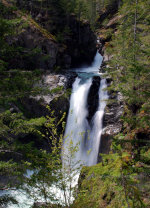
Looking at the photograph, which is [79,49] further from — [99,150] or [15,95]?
[15,95]

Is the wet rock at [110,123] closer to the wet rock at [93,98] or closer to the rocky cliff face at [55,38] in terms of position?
the wet rock at [93,98]

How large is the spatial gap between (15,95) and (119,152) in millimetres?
3665

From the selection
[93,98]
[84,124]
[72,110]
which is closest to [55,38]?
[93,98]

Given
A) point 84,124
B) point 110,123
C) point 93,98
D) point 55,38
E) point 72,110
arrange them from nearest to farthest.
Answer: point 72,110 → point 110,123 → point 84,124 → point 93,98 → point 55,38

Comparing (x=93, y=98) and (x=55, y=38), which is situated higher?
(x=55, y=38)

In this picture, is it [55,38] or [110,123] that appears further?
[55,38]

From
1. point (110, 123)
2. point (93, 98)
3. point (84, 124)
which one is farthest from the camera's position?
point (93, 98)

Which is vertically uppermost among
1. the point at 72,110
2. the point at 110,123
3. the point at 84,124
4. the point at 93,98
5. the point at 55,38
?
the point at 55,38

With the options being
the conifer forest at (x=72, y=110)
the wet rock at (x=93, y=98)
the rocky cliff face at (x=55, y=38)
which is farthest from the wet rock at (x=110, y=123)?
the rocky cliff face at (x=55, y=38)

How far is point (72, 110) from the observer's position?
A: 432 centimetres

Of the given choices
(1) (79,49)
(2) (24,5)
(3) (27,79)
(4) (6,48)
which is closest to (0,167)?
(3) (27,79)

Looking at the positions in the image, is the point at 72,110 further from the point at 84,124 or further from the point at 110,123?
the point at 84,124

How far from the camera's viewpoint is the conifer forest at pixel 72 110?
163 inches

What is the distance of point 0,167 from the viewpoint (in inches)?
162
